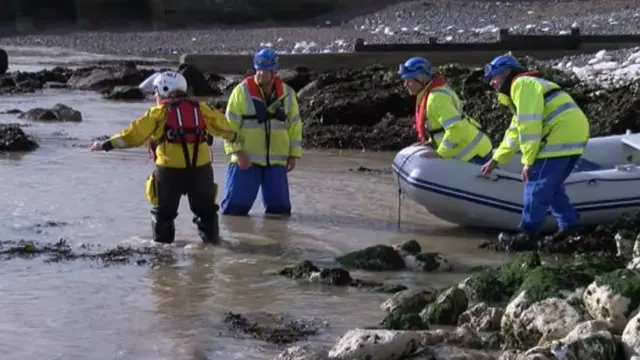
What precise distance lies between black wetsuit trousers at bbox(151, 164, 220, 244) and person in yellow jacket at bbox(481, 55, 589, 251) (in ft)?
6.92

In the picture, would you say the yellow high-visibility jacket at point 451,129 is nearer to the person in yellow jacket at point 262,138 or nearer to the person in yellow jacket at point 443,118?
the person in yellow jacket at point 443,118

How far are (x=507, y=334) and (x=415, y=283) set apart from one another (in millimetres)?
1792

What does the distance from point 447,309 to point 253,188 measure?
3767 mm

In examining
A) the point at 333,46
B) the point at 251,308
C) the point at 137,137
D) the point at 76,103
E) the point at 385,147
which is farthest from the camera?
the point at 333,46

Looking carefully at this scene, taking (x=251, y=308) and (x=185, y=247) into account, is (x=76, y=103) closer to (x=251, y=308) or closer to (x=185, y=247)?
(x=185, y=247)

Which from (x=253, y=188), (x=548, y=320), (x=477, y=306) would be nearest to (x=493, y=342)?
(x=548, y=320)

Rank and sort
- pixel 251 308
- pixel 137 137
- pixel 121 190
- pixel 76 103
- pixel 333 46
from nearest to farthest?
pixel 251 308 → pixel 137 137 → pixel 121 190 → pixel 76 103 → pixel 333 46

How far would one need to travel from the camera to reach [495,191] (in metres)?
10.3

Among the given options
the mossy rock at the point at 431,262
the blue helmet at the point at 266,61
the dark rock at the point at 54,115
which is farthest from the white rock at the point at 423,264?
the dark rock at the point at 54,115

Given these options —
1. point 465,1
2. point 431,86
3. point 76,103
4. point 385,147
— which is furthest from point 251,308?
point 465,1

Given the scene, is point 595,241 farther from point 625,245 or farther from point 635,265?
point 635,265

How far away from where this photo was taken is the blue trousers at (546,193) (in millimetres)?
9742

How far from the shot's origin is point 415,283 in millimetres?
8914

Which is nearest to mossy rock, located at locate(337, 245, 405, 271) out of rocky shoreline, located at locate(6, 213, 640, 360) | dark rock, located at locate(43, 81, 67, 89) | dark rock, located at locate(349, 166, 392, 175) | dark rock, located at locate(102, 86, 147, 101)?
rocky shoreline, located at locate(6, 213, 640, 360)
